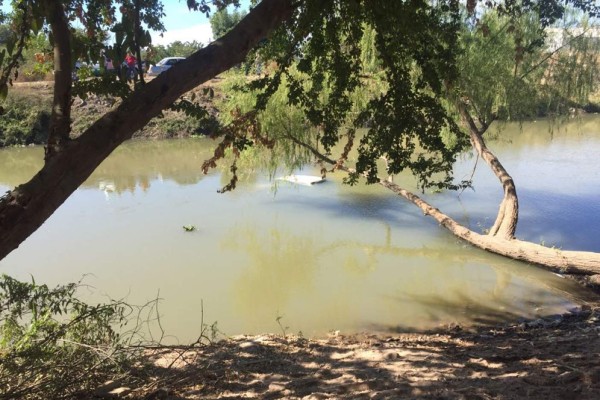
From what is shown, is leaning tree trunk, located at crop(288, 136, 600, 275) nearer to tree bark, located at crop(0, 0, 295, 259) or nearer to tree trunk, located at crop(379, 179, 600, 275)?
tree trunk, located at crop(379, 179, 600, 275)

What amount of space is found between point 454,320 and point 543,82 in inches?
264

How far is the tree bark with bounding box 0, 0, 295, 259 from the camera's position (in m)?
2.64

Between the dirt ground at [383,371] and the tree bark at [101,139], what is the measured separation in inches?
54.1

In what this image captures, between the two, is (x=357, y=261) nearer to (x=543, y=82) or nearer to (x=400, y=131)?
(x=400, y=131)

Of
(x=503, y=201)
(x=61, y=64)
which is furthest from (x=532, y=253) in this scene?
(x=61, y=64)

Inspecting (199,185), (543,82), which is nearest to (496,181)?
(543,82)

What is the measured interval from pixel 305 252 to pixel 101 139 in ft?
23.8

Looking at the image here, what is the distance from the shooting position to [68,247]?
32.9 feet

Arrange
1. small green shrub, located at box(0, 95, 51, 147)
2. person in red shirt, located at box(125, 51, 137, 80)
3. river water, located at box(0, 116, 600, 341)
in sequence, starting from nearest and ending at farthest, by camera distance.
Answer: person in red shirt, located at box(125, 51, 137, 80)
river water, located at box(0, 116, 600, 341)
small green shrub, located at box(0, 95, 51, 147)

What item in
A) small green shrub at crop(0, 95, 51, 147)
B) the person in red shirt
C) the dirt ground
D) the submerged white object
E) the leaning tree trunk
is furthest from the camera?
small green shrub at crop(0, 95, 51, 147)

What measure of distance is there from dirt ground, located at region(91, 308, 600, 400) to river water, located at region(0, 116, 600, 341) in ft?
5.54

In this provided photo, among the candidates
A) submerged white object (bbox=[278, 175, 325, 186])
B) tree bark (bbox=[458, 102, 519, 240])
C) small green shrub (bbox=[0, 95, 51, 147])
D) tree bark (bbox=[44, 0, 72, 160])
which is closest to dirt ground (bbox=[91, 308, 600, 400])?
tree bark (bbox=[44, 0, 72, 160])

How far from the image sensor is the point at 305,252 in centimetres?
986

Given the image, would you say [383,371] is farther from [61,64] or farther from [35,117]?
[35,117]
